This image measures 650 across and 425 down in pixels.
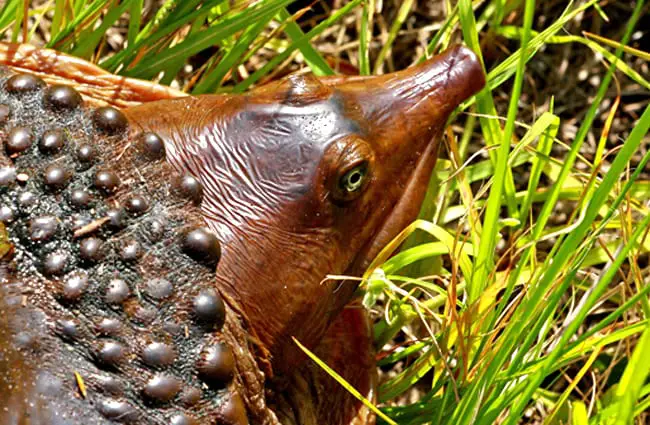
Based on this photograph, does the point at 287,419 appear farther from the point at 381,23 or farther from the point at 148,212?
the point at 381,23

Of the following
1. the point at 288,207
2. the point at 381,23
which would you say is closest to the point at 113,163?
the point at 288,207

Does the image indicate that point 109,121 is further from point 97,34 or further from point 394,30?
point 394,30

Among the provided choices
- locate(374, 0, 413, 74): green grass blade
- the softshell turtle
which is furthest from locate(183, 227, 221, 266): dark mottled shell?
locate(374, 0, 413, 74): green grass blade

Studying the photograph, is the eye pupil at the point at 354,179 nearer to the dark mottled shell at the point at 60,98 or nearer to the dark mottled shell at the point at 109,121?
the dark mottled shell at the point at 109,121

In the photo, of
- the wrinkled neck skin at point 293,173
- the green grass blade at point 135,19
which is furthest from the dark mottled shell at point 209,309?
the green grass blade at point 135,19

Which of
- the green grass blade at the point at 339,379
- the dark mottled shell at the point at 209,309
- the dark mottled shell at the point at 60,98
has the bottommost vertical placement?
the green grass blade at the point at 339,379

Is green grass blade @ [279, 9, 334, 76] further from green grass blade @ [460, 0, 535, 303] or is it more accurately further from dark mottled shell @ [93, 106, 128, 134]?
dark mottled shell @ [93, 106, 128, 134]

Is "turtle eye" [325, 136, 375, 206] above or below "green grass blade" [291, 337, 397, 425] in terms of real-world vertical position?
above
